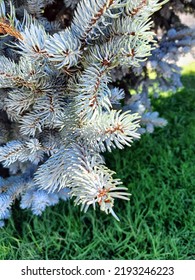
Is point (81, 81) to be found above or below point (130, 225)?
above

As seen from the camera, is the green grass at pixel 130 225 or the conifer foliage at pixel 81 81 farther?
the green grass at pixel 130 225

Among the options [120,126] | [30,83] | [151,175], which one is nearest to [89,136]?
[120,126]

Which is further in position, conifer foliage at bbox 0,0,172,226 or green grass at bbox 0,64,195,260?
green grass at bbox 0,64,195,260

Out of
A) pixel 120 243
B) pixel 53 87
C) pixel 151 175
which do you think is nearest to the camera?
pixel 53 87

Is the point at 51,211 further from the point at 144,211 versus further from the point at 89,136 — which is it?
the point at 89,136

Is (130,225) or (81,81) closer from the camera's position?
(81,81)

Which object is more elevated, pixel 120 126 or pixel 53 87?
pixel 53 87
